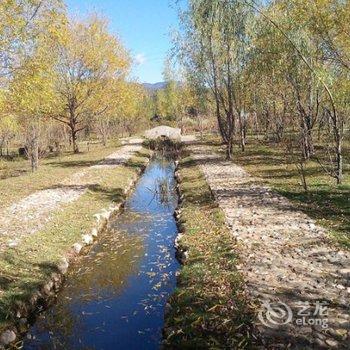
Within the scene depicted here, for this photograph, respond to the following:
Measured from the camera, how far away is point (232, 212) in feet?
61.3

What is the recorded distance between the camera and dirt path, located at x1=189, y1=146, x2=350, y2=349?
28.2 feet

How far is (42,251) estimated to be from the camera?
15094 millimetres

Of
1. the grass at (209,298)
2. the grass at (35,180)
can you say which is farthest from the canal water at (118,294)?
Result: the grass at (35,180)

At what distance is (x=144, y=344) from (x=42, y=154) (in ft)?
150

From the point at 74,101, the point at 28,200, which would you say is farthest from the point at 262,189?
the point at 74,101

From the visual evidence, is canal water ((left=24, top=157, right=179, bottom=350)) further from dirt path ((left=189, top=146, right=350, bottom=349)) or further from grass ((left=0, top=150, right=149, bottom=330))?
dirt path ((left=189, top=146, right=350, bottom=349))

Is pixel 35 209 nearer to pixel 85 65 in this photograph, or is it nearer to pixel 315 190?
pixel 315 190

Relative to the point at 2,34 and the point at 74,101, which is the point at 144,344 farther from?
the point at 74,101

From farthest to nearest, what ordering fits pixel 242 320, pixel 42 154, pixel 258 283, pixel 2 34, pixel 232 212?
pixel 42 154, pixel 2 34, pixel 232 212, pixel 258 283, pixel 242 320

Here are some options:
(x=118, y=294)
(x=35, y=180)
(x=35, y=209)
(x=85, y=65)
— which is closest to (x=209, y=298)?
(x=118, y=294)

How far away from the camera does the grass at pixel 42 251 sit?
11.9 m

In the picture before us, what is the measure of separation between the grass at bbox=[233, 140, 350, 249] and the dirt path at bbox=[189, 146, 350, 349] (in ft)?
1.91

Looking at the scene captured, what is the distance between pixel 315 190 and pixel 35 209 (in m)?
13.9

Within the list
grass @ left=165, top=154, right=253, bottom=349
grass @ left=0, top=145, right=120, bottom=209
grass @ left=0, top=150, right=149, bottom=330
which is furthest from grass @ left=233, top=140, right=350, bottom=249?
grass @ left=0, top=145, right=120, bottom=209
